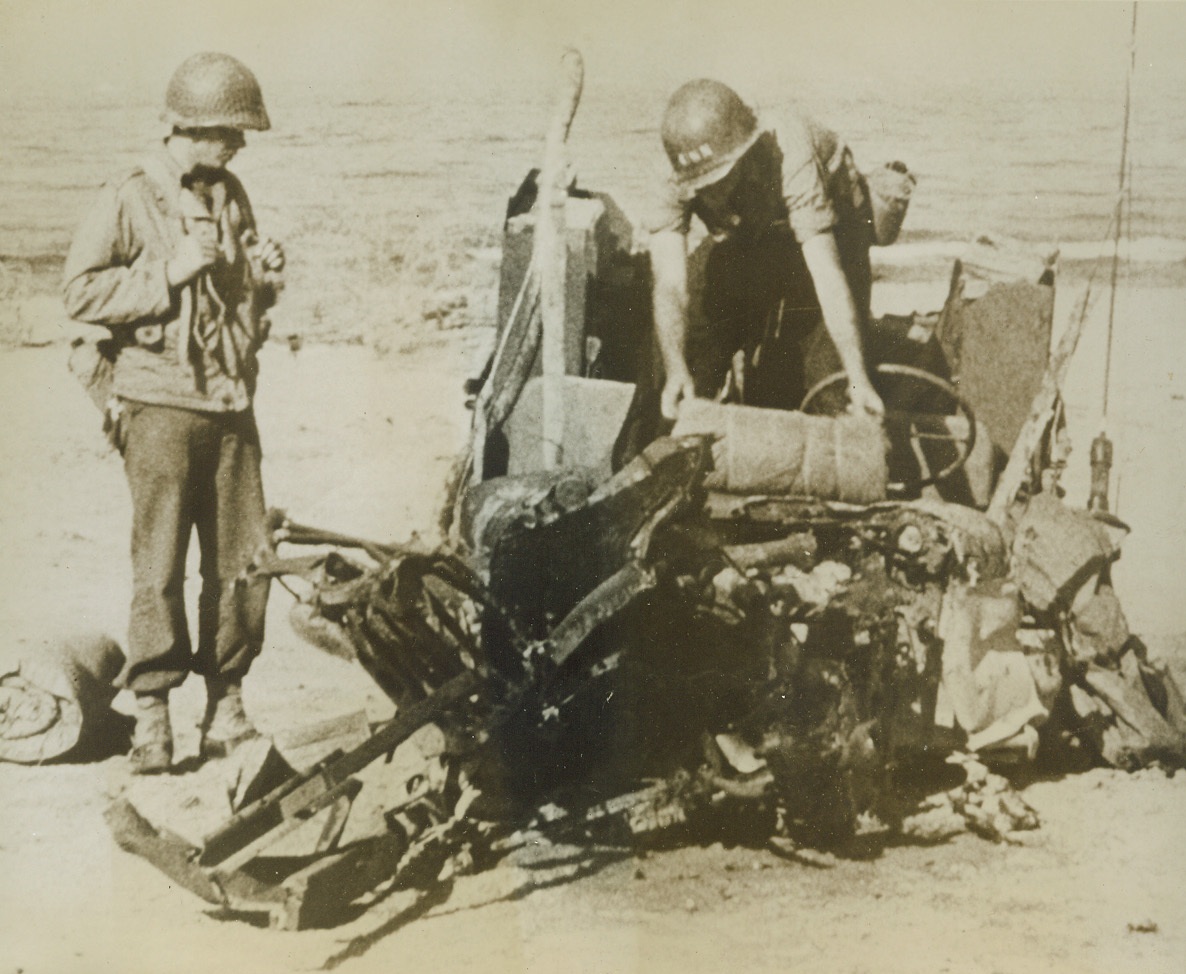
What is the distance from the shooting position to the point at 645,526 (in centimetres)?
424

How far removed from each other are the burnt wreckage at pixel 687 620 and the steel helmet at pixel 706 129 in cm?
38

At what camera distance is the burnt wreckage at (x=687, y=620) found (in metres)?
4.21

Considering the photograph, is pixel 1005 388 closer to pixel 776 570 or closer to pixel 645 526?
pixel 776 570

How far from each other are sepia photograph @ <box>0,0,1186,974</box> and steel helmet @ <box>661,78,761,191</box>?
0.02 metres

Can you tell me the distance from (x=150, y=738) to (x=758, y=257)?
313cm

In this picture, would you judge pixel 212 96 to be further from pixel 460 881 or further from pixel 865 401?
pixel 460 881

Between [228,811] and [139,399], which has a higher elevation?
[139,399]

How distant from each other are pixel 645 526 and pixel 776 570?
610 mm

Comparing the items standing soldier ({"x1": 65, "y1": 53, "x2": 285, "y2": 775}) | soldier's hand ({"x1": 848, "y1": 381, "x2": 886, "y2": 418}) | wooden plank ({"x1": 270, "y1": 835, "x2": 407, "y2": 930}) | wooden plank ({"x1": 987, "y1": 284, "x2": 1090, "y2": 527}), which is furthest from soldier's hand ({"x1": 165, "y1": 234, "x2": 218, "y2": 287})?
wooden plank ({"x1": 987, "y1": 284, "x2": 1090, "y2": 527})

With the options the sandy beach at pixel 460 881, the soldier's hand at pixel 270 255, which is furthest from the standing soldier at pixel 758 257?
the soldier's hand at pixel 270 255

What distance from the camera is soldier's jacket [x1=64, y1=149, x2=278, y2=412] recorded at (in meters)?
4.51

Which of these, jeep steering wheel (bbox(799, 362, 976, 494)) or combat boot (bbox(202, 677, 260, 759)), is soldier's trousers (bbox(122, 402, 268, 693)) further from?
jeep steering wheel (bbox(799, 362, 976, 494))

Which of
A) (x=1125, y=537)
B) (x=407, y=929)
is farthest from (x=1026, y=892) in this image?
(x=407, y=929)

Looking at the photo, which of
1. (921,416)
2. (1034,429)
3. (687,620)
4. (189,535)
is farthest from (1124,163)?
(189,535)
